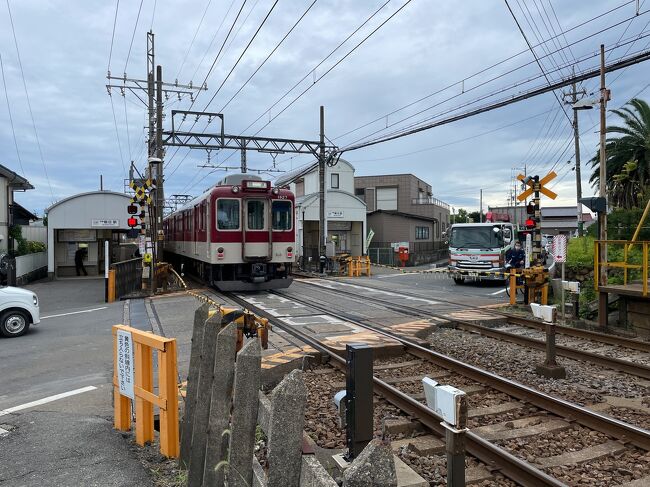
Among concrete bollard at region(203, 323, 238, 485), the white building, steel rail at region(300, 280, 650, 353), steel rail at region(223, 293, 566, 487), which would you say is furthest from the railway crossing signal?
the white building

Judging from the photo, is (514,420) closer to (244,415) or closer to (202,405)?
(202,405)

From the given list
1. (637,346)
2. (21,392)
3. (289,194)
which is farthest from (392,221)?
(21,392)

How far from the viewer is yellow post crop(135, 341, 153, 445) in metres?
4.32

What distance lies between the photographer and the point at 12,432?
4.85m

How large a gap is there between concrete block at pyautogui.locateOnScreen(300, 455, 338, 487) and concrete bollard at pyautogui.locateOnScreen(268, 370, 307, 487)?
0.07 meters

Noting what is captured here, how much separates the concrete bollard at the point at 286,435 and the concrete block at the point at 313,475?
7 centimetres

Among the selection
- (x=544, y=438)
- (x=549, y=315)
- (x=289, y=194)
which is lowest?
(x=544, y=438)

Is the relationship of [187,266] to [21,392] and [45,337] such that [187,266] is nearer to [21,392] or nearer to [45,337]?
[45,337]

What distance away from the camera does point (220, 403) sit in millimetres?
3256

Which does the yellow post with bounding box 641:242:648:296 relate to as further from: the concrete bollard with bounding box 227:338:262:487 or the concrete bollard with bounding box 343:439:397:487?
the concrete bollard with bounding box 343:439:397:487

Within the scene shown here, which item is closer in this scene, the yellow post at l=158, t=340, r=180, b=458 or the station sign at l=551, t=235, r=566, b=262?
the yellow post at l=158, t=340, r=180, b=458

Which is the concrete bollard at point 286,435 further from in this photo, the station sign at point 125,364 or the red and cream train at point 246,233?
the red and cream train at point 246,233

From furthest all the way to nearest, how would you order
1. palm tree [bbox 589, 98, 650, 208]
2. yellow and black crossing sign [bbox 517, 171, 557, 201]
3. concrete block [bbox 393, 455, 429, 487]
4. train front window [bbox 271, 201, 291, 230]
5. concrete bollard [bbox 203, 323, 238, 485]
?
palm tree [bbox 589, 98, 650, 208], train front window [bbox 271, 201, 291, 230], yellow and black crossing sign [bbox 517, 171, 557, 201], concrete block [bbox 393, 455, 429, 487], concrete bollard [bbox 203, 323, 238, 485]

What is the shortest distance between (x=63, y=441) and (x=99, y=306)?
35.4 feet
